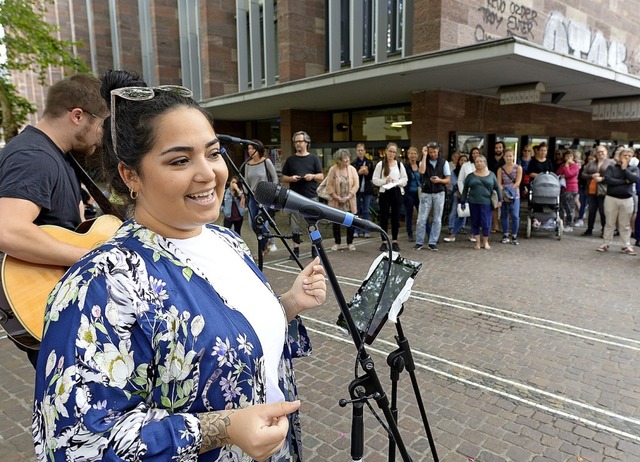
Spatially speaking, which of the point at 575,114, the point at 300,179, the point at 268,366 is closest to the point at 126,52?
the point at 300,179

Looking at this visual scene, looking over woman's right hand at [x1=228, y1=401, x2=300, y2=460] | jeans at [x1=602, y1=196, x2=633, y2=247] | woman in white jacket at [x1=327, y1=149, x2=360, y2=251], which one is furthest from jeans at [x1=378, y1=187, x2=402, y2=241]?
woman's right hand at [x1=228, y1=401, x2=300, y2=460]

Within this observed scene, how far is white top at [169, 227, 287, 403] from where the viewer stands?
1284 millimetres

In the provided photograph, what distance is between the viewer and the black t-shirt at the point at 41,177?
1957 millimetres

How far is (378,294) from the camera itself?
71.6 inches

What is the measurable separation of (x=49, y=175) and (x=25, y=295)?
573 mm

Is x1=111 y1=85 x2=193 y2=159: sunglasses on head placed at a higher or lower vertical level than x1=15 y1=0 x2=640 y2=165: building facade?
lower

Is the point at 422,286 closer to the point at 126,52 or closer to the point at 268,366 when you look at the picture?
the point at 268,366

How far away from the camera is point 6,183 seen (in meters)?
1.93

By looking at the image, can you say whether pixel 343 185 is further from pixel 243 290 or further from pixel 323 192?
pixel 243 290

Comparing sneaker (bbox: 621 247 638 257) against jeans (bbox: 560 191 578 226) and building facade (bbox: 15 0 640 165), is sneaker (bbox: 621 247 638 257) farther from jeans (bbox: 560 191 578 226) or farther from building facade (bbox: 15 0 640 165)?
building facade (bbox: 15 0 640 165)

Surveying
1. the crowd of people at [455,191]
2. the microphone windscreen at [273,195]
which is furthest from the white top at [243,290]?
the crowd of people at [455,191]

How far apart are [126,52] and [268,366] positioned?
23.3 metres

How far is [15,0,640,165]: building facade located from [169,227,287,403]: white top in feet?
23.1

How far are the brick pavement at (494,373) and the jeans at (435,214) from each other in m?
1.86
